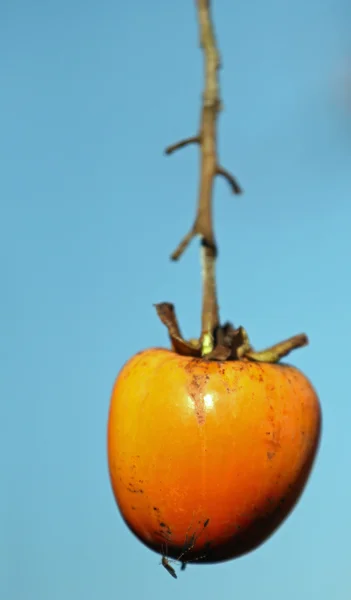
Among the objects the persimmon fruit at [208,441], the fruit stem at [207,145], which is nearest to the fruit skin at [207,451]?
the persimmon fruit at [208,441]

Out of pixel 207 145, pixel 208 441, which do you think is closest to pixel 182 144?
pixel 207 145

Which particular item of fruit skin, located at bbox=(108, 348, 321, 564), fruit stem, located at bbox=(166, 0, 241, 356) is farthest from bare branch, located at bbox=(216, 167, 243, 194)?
fruit skin, located at bbox=(108, 348, 321, 564)

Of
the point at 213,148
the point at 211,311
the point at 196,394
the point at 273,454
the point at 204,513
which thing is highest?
the point at 213,148

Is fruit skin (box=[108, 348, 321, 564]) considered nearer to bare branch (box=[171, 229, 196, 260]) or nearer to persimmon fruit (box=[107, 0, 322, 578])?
persimmon fruit (box=[107, 0, 322, 578])

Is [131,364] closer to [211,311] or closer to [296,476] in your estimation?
[211,311]

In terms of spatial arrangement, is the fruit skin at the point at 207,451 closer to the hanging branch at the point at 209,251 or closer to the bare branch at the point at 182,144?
the hanging branch at the point at 209,251

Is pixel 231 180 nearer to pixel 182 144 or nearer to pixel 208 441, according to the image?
pixel 182 144

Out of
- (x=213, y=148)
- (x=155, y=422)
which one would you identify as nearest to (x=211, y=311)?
(x=155, y=422)

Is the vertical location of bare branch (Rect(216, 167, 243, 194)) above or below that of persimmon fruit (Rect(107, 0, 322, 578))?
above
